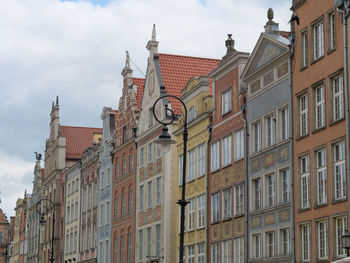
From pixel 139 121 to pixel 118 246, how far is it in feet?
31.0

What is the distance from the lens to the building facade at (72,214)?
74.4m

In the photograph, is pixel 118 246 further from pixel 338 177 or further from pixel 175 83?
pixel 338 177

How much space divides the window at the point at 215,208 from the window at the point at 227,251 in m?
Answer: 1.71

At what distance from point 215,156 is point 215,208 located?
2.60 m

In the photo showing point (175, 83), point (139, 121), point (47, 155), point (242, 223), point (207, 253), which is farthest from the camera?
point (47, 155)

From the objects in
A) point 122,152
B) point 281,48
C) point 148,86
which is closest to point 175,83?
point 148,86

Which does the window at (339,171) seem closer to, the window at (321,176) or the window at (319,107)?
the window at (321,176)

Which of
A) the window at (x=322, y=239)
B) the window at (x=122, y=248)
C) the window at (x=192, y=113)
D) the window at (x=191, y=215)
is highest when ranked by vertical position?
the window at (x=192, y=113)

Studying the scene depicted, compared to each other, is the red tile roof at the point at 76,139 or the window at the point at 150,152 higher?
the red tile roof at the point at 76,139

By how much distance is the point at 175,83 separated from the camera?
53031mm

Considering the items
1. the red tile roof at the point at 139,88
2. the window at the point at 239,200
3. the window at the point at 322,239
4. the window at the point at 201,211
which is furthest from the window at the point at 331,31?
the red tile roof at the point at 139,88

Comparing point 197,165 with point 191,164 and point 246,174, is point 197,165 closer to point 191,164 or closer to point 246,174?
point 191,164

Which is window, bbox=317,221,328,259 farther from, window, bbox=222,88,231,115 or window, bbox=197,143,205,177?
window, bbox=197,143,205,177

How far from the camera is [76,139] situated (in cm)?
8712
